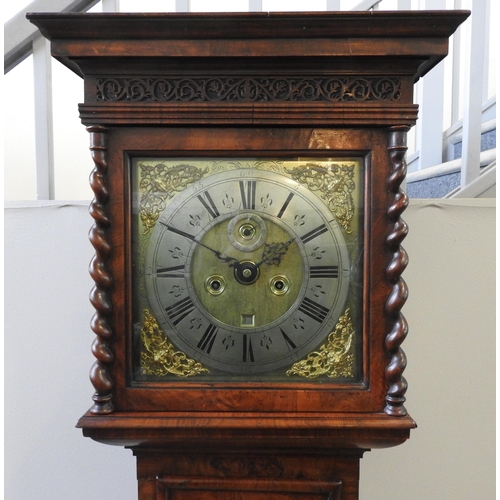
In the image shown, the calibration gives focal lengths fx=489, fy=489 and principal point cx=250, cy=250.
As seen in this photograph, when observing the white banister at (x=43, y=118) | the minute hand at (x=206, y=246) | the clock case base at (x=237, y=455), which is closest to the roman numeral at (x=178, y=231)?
the minute hand at (x=206, y=246)

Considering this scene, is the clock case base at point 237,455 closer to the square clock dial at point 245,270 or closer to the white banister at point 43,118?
the square clock dial at point 245,270

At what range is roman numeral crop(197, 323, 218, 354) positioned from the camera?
2.60ft

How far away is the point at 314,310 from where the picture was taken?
79 cm

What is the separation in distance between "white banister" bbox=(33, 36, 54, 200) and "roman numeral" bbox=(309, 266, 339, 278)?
0.63m

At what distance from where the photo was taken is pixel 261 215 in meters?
0.79

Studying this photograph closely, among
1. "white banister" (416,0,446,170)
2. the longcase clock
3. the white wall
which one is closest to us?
the longcase clock

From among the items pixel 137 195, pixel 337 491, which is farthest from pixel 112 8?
pixel 337 491

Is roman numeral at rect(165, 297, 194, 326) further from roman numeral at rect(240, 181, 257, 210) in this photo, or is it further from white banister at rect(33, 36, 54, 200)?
white banister at rect(33, 36, 54, 200)

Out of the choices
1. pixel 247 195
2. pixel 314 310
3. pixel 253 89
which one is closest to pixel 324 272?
pixel 314 310

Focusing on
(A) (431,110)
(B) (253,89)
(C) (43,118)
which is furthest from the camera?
(A) (431,110)

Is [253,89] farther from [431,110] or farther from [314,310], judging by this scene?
[431,110]

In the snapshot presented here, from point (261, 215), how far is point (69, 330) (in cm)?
56

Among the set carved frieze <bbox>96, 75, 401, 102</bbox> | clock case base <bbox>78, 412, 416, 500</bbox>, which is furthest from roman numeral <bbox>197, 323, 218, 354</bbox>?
carved frieze <bbox>96, 75, 401, 102</bbox>

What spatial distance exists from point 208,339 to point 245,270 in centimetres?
13
